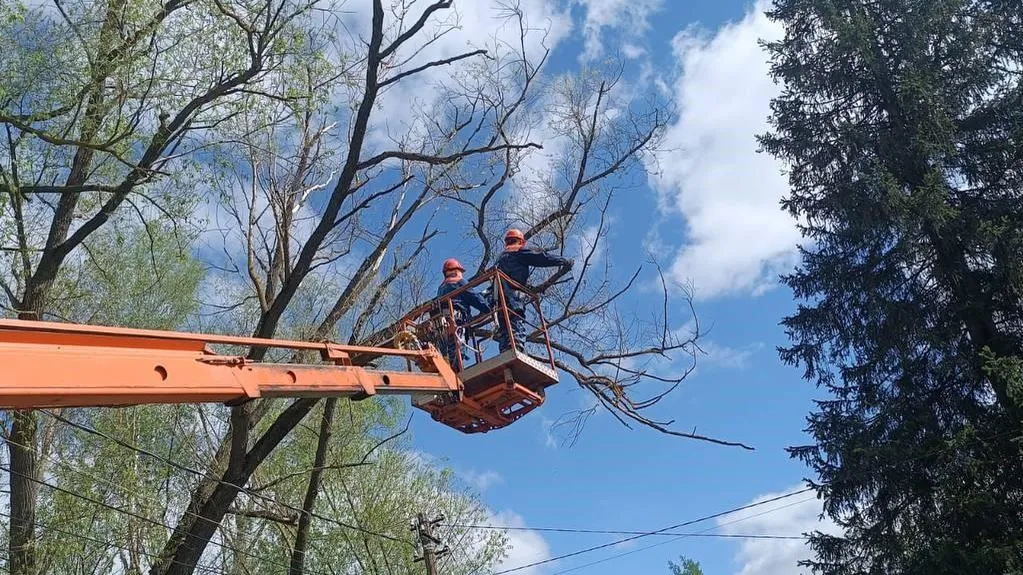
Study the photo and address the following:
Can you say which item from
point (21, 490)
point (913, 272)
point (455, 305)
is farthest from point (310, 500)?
point (913, 272)

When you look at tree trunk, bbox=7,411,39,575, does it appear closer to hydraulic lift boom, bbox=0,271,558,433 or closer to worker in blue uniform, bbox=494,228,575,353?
hydraulic lift boom, bbox=0,271,558,433

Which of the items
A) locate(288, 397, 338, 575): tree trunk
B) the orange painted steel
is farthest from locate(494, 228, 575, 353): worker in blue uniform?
locate(288, 397, 338, 575): tree trunk

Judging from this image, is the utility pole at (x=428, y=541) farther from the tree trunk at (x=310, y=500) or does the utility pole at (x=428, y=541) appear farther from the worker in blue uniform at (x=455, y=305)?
the worker in blue uniform at (x=455, y=305)

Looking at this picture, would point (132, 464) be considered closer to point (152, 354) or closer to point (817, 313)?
point (152, 354)

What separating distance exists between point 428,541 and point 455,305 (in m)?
8.68

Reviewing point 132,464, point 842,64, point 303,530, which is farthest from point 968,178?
point 132,464

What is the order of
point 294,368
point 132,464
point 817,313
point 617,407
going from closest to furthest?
point 294,368
point 617,407
point 132,464
point 817,313

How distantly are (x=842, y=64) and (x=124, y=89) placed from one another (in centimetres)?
1136

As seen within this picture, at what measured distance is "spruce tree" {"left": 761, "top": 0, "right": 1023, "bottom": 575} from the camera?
36.2 feet

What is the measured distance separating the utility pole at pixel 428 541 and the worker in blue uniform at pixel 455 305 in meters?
8.01

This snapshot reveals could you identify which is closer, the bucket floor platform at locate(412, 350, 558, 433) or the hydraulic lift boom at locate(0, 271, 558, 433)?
the hydraulic lift boom at locate(0, 271, 558, 433)

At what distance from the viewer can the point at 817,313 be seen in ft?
44.9

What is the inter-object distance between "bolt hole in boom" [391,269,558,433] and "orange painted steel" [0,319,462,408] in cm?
167

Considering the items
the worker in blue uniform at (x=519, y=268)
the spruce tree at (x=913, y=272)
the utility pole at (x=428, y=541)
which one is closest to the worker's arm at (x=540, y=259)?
the worker in blue uniform at (x=519, y=268)
